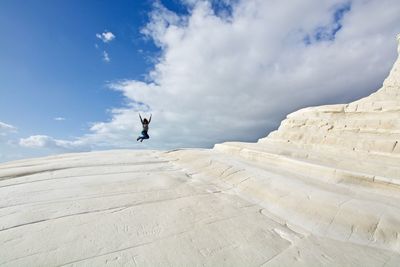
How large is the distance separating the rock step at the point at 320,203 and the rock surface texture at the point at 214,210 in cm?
2

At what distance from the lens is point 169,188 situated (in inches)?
Answer: 221

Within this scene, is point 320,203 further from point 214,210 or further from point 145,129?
point 145,129

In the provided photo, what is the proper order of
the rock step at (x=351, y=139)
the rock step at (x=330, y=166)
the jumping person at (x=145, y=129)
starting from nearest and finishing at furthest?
the rock step at (x=330, y=166) < the rock step at (x=351, y=139) < the jumping person at (x=145, y=129)

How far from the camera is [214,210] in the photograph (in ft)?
15.0

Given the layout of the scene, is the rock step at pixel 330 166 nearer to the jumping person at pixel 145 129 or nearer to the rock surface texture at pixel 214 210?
the rock surface texture at pixel 214 210

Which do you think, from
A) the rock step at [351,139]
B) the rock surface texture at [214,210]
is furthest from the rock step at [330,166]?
the rock step at [351,139]

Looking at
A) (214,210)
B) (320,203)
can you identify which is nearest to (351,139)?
(320,203)

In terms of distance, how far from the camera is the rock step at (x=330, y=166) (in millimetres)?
5656

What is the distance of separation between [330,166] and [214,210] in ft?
11.7

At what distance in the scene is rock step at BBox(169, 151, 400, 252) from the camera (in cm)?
388

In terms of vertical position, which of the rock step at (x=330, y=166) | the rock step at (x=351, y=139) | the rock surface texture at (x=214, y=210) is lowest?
the rock surface texture at (x=214, y=210)

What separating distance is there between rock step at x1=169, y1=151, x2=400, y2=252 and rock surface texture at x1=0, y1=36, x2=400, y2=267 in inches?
0.7

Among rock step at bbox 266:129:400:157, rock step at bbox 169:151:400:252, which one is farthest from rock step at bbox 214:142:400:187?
rock step at bbox 266:129:400:157

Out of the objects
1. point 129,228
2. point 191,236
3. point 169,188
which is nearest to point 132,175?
point 169,188
